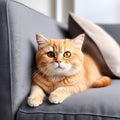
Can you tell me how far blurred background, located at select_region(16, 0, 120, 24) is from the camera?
2035 mm

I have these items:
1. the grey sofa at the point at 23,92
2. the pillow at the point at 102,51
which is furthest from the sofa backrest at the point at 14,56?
the pillow at the point at 102,51

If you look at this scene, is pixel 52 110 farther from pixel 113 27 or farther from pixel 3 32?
pixel 113 27

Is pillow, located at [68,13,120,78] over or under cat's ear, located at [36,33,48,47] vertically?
under

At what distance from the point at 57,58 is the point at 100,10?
1209 millimetres

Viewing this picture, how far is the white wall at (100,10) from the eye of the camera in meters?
2.03

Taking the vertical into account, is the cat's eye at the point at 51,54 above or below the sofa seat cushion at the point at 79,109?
above

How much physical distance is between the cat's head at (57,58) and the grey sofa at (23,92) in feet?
0.17

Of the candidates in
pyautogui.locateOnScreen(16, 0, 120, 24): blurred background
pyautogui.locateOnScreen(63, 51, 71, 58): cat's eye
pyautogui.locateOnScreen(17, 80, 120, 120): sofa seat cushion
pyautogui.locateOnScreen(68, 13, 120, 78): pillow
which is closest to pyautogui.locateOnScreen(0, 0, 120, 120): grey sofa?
pyautogui.locateOnScreen(17, 80, 120, 120): sofa seat cushion

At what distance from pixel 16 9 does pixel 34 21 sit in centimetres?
19

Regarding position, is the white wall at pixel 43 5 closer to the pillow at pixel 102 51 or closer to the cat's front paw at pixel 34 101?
the pillow at pixel 102 51

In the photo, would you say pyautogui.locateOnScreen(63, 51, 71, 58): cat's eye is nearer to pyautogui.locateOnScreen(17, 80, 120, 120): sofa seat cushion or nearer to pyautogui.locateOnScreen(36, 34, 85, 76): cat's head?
pyautogui.locateOnScreen(36, 34, 85, 76): cat's head

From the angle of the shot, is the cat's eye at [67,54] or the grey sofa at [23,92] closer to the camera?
the grey sofa at [23,92]

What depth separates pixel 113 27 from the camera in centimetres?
166

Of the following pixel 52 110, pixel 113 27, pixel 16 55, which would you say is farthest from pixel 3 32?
pixel 113 27
